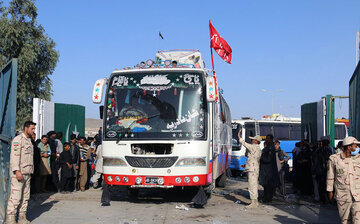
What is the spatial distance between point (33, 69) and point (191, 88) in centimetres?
2506

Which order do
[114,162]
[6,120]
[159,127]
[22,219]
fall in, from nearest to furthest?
[22,219] → [6,120] → [159,127] → [114,162]

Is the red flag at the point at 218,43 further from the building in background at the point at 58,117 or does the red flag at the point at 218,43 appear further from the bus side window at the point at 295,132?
the bus side window at the point at 295,132

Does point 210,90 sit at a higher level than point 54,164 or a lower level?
higher

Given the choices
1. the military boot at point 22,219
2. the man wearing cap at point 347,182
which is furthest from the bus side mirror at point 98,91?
the man wearing cap at point 347,182

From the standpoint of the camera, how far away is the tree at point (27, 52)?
30.5 metres

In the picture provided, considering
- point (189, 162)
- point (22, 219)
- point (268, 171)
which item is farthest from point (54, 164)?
point (268, 171)

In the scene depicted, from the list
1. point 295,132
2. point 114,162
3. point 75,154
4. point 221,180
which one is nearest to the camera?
point 114,162

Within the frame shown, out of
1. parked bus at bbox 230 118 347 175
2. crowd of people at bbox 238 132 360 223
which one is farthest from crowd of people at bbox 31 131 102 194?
parked bus at bbox 230 118 347 175

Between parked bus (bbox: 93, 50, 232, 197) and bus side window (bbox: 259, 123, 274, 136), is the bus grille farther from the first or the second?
bus side window (bbox: 259, 123, 274, 136)

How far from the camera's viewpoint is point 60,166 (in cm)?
1169

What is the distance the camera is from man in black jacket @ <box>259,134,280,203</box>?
33.8ft

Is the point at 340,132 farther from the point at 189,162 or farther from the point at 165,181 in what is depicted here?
the point at 165,181

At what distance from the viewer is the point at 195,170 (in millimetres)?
8836

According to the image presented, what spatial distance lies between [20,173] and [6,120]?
1.19 m
